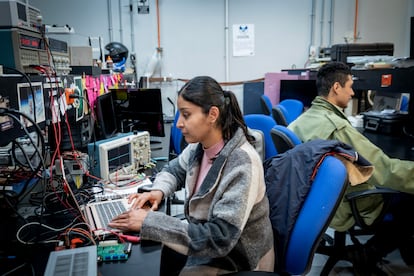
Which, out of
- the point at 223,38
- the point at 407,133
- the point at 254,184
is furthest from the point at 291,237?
the point at 223,38

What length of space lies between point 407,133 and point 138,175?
216 centimetres

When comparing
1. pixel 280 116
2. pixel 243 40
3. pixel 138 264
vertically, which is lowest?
pixel 138 264

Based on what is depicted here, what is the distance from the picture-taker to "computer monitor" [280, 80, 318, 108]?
4570 millimetres

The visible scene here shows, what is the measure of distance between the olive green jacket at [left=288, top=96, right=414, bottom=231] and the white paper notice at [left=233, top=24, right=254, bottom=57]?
3165 mm

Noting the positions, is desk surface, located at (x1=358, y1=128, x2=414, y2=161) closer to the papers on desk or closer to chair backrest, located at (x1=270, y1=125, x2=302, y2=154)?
chair backrest, located at (x1=270, y1=125, x2=302, y2=154)

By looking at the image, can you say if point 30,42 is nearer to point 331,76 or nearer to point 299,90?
point 331,76

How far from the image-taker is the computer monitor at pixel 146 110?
2.70 m

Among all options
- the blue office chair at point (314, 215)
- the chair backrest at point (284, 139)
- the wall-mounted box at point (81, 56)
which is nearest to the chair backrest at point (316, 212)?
the blue office chair at point (314, 215)

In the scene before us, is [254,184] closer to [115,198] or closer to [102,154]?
[115,198]

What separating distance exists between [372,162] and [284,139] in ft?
1.48

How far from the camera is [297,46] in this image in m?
5.18

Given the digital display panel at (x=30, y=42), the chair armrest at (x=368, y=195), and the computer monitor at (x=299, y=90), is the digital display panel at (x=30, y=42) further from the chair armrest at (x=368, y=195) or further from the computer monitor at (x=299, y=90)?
the computer monitor at (x=299, y=90)

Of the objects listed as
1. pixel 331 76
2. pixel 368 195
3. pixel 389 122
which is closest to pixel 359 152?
pixel 368 195

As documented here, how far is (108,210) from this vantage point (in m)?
1.37
